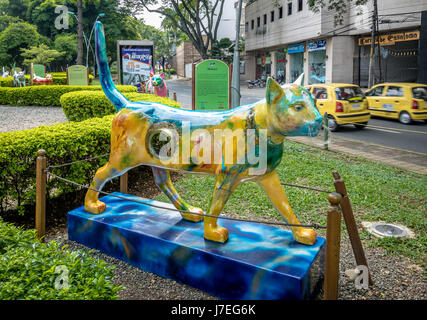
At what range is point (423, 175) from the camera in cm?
708

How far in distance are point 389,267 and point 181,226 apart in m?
2.19

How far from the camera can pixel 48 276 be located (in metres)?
2.34

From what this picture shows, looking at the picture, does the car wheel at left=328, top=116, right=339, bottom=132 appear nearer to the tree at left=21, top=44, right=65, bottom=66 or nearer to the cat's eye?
the cat's eye

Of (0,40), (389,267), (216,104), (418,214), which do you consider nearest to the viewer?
(389,267)

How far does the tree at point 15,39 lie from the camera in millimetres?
37875

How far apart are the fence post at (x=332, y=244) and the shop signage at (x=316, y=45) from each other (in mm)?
27358

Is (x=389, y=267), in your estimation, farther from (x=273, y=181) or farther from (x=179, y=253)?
(x=179, y=253)

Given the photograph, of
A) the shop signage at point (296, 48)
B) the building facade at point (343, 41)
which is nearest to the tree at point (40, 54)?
the building facade at point (343, 41)

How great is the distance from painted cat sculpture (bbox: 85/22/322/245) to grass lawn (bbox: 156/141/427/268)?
1.57 metres

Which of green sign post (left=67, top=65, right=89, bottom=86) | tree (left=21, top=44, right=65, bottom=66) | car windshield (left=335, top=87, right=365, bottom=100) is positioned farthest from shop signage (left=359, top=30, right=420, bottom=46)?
tree (left=21, top=44, right=65, bottom=66)

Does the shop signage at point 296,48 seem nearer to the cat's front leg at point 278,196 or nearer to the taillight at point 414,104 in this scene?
the taillight at point 414,104

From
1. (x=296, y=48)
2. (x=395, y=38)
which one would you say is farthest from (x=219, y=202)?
(x=296, y=48)

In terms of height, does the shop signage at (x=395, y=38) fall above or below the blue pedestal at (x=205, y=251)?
above
